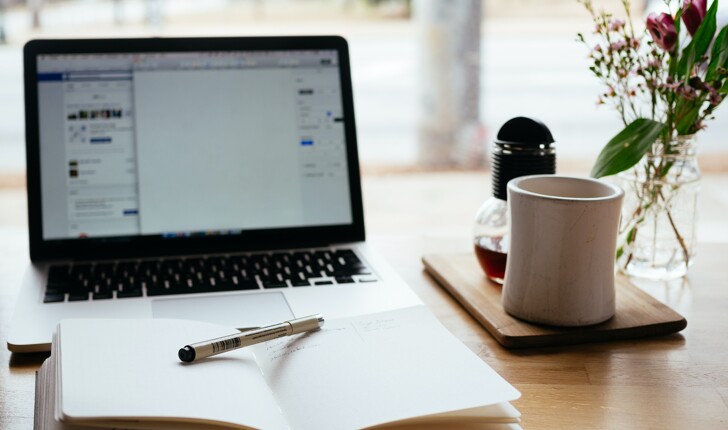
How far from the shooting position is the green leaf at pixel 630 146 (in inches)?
36.5

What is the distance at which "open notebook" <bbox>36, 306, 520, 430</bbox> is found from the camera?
0.58 metres

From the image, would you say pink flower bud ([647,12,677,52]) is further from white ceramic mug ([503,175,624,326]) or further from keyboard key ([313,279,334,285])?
keyboard key ([313,279,334,285])

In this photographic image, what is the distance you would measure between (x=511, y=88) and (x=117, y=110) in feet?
13.5

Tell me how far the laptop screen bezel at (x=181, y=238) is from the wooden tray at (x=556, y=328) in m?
0.20

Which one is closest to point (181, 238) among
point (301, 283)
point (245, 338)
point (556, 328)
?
point (301, 283)

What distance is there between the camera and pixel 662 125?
929mm

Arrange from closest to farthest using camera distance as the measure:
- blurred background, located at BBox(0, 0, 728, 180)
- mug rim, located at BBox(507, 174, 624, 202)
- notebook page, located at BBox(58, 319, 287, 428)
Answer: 1. notebook page, located at BBox(58, 319, 287, 428)
2. mug rim, located at BBox(507, 174, 624, 202)
3. blurred background, located at BBox(0, 0, 728, 180)

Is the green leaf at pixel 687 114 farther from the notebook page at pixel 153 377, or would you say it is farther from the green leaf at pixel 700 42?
the notebook page at pixel 153 377

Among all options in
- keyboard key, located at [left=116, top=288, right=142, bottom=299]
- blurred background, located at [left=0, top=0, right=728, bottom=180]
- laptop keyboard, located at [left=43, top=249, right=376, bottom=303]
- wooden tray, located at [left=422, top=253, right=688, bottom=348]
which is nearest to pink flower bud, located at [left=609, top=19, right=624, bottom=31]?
wooden tray, located at [left=422, top=253, right=688, bottom=348]

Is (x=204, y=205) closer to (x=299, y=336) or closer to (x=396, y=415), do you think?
(x=299, y=336)

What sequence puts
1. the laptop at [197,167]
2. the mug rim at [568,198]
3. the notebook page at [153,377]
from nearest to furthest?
the notebook page at [153,377] < the mug rim at [568,198] < the laptop at [197,167]

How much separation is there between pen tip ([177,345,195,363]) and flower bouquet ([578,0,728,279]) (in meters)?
0.52

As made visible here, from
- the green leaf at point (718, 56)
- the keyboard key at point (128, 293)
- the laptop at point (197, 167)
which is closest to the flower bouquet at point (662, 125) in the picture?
the green leaf at point (718, 56)

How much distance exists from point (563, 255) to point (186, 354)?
39 centimetres
